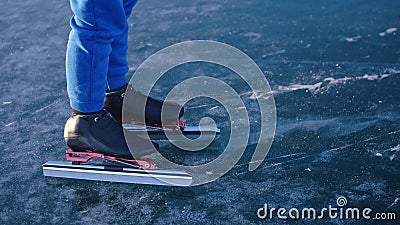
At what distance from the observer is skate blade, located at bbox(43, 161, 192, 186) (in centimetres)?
217

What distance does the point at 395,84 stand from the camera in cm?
295

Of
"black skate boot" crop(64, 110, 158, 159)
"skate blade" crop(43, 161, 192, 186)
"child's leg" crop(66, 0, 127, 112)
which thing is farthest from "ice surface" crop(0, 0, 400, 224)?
"child's leg" crop(66, 0, 127, 112)

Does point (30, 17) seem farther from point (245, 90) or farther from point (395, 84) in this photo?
point (395, 84)

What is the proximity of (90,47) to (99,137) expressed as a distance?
0.36 meters

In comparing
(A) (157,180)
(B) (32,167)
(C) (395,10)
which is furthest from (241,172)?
(C) (395,10)

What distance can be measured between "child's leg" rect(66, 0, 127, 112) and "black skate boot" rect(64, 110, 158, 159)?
5 centimetres

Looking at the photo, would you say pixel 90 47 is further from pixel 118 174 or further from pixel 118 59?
pixel 118 174

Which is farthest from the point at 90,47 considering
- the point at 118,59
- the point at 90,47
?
the point at 118,59

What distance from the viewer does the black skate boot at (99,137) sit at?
221 cm

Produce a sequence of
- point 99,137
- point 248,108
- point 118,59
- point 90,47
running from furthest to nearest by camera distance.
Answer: point 248,108 < point 118,59 < point 99,137 < point 90,47

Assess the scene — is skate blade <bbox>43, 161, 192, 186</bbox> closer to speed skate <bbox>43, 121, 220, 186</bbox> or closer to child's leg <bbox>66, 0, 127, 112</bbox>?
speed skate <bbox>43, 121, 220, 186</bbox>

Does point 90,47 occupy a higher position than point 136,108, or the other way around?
point 90,47

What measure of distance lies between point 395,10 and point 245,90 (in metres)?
1.66

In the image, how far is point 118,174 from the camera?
86.1 inches
